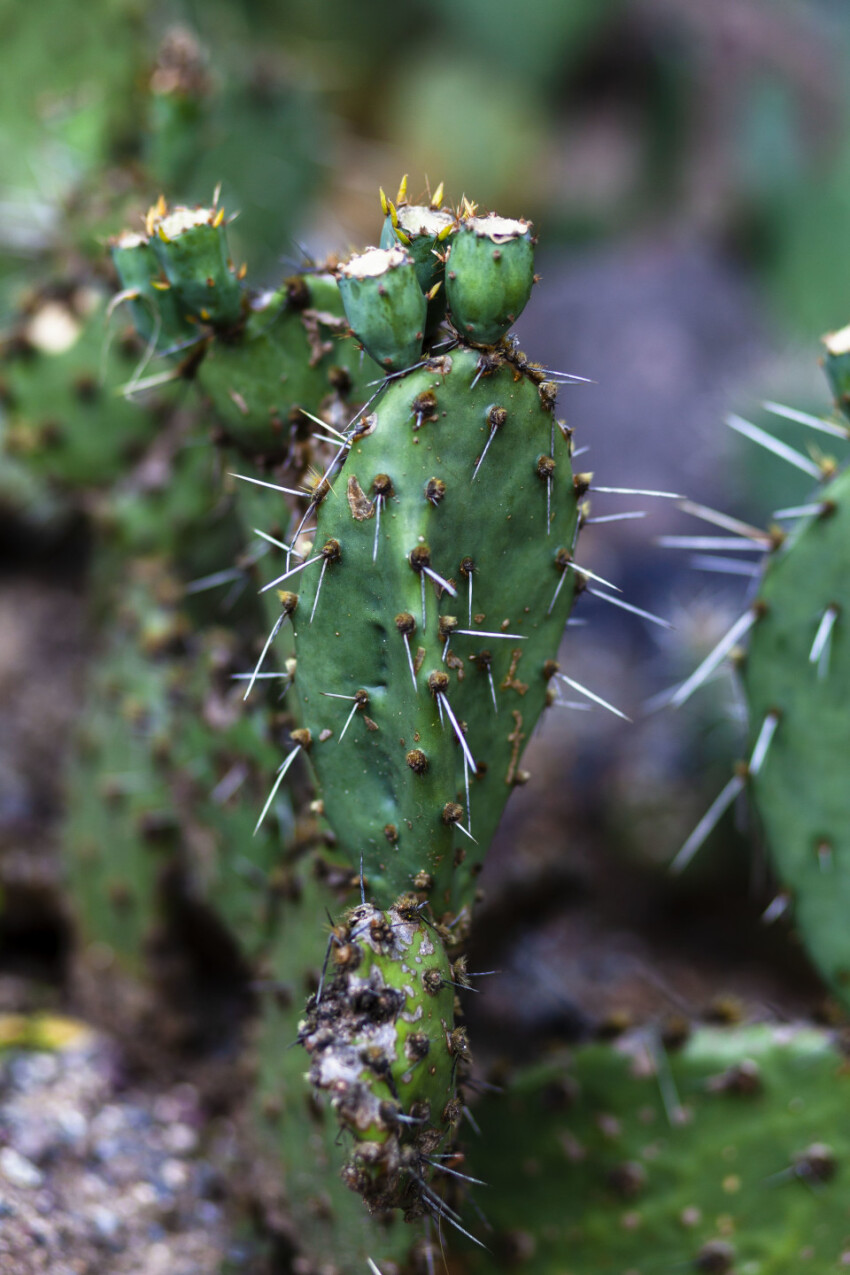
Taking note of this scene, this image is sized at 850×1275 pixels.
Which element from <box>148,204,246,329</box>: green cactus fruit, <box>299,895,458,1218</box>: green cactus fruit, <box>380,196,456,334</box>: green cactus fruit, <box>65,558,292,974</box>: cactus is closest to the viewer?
<box>299,895,458,1218</box>: green cactus fruit

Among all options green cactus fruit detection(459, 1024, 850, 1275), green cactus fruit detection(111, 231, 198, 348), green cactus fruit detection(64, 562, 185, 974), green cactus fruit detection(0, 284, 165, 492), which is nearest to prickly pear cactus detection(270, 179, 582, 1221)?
green cactus fruit detection(111, 231, 198, 348)

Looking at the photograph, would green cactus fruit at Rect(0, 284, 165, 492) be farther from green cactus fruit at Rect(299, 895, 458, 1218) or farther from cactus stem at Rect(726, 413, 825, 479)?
green cactus fruit at Rect(299, 895, 458, 1218)

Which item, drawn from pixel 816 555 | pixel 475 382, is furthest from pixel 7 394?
pixel 816 555

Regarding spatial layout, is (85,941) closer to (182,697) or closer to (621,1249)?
(182,697)

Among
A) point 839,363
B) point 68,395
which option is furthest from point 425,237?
point 68,395

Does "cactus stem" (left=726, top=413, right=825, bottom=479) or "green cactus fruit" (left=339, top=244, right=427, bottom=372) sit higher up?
"green cactus fruit" (left=339, top=244, right=427, bottom=372)

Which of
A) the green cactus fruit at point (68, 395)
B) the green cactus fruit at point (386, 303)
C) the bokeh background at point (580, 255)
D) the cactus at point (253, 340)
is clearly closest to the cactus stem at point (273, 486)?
the cactus at point (253, 340)
